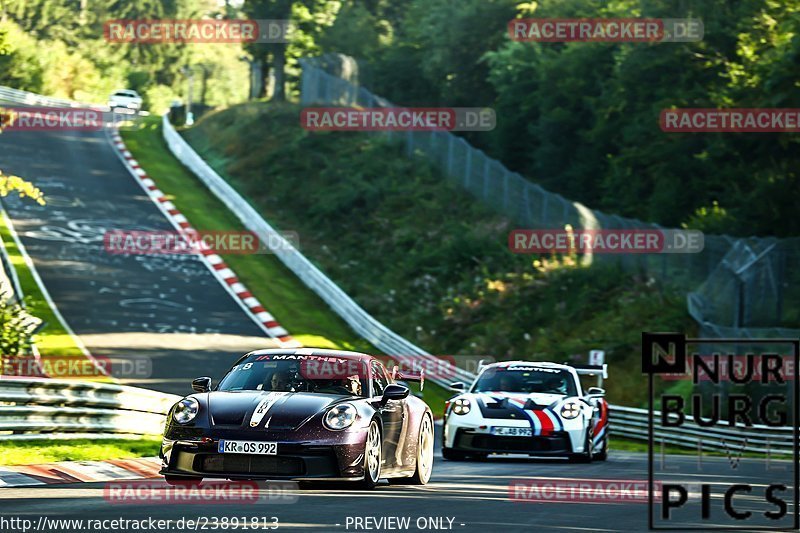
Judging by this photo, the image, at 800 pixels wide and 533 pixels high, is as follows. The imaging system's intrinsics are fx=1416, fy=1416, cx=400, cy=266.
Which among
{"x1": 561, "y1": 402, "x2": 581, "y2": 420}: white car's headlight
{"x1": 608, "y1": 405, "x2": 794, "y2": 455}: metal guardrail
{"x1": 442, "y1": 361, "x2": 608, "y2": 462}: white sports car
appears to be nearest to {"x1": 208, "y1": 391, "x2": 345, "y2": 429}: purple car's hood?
{"x1": 442, "y1": 361, "x2": 608, "y2": 462}: white sports car

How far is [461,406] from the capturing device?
17469 mm

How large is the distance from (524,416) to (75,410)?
5.34 metres

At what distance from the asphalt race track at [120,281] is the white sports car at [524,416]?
9.10 metres

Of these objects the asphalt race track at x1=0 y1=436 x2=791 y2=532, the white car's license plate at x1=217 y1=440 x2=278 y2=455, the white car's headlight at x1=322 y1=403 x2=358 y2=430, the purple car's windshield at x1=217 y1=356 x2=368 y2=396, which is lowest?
the asphalt race track at x1=0 y1=436 x2=791 y2=532

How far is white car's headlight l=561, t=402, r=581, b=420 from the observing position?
1739 cm

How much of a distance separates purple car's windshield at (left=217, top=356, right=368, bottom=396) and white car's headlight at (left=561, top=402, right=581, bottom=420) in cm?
529

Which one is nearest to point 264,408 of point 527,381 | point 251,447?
point 251,447

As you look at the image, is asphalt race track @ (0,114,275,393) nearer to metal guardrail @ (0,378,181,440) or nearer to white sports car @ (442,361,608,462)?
metal guardrail @ (0,378,181,440)

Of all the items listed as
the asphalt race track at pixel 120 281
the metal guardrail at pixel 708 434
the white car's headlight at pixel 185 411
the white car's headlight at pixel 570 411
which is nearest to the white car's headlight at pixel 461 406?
the white car's headlight at pixel 570 411

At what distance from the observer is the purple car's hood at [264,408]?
11.2 meters

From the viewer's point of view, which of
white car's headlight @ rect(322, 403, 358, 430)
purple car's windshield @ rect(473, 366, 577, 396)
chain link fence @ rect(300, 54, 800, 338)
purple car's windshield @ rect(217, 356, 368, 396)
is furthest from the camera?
chain link fence @ rect(300, 54, 800, 338)

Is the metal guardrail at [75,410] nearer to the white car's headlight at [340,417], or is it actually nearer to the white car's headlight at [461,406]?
the white car's headlight at [461,406]

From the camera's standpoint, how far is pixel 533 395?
17.7 meters

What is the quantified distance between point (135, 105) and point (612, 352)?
47.1m
